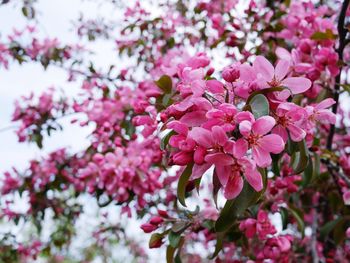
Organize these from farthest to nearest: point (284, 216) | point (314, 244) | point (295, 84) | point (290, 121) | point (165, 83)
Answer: point (314, 244) < point (284, 216) < point (165, 83) < point (295, 84) < point (290, 121)

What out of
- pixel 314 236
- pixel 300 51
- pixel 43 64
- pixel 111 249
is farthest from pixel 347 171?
pixel 111 249

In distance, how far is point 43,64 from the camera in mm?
3162

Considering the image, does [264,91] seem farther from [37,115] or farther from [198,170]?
[37,115]

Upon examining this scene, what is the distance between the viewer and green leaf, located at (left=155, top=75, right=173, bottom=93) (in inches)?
58.7

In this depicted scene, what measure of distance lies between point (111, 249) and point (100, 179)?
6900 millimetres

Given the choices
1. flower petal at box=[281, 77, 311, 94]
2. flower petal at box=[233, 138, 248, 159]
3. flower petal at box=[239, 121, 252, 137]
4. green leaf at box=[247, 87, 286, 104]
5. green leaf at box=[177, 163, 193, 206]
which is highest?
flower petal at box=[239, 121, 252, 137]

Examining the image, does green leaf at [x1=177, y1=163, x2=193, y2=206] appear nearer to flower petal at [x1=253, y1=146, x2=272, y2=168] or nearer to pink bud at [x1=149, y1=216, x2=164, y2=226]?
flower petal at [x1=253, y1=146, x2=272, y2=168]

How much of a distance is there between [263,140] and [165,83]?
680 mm

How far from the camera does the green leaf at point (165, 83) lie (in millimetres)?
1490

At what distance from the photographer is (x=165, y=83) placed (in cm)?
150

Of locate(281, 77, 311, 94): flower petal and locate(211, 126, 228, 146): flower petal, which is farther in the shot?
locate(281, 77, 311, 94): flower petal

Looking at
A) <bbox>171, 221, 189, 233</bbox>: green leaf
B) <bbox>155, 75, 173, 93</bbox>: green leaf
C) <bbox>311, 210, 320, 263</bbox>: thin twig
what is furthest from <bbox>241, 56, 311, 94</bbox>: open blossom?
<bbox>311, 210, 320, 263</bbox>: thin twig

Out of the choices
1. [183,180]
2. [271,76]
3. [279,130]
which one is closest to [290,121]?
[279,130]

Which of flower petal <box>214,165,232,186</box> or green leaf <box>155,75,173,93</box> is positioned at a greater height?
flower petal <box>214,165,232,186</box>
